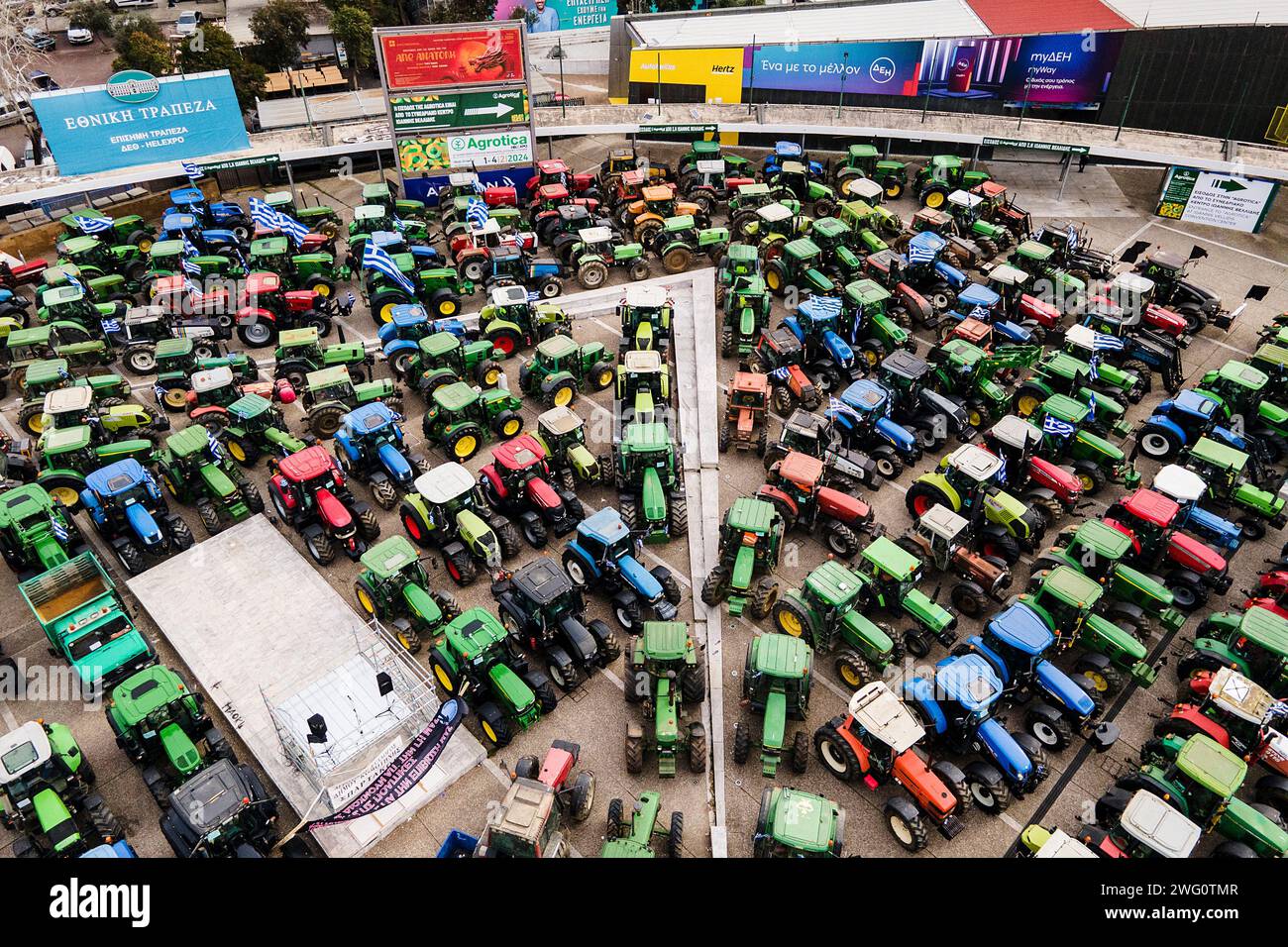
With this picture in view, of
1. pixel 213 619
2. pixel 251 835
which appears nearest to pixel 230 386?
pixel 213 619

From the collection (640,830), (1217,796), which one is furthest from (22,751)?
(1217,796)

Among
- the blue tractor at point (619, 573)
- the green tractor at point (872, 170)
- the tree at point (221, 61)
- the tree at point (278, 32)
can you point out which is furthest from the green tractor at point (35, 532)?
the tree at point (278, 32)

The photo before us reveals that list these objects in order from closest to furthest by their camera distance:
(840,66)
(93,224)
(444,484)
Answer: (444,484), (93,224), (840,66)

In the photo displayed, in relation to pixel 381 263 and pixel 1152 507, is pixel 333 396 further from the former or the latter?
pixel 1152 507

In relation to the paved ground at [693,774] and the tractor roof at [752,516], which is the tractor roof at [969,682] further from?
the tractor roof at [752,516]

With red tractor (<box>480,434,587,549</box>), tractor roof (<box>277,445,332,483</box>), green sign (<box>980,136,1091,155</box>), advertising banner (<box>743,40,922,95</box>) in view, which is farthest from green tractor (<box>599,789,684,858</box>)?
advertising banner (<box>743,40,922,95</box>)

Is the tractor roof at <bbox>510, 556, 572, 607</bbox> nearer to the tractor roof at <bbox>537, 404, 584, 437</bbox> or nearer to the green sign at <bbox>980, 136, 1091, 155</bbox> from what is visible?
the tractor roof at <bbox>537, 404, 584, 437</bbox>
